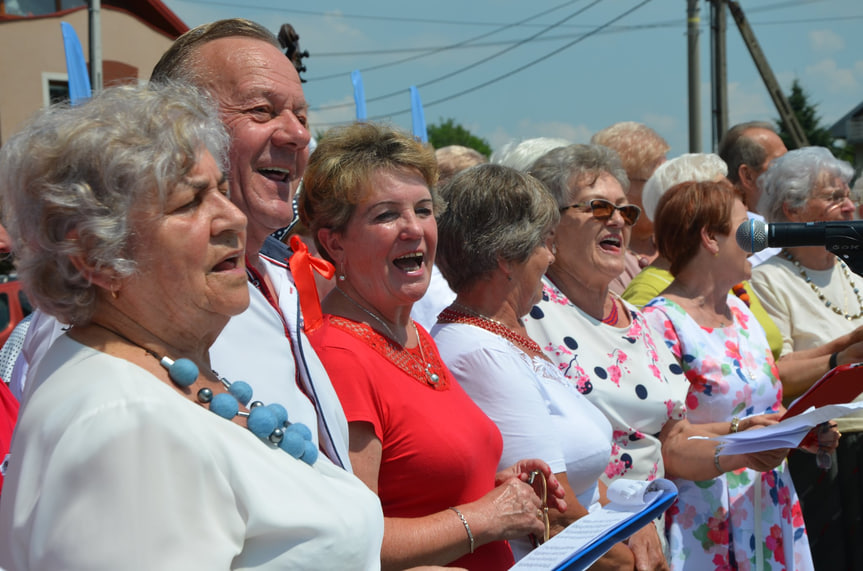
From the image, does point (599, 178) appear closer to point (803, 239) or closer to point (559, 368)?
point (559, 368)

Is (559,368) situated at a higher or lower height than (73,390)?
lower

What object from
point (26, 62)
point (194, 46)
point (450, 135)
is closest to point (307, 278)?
point (194, 46)

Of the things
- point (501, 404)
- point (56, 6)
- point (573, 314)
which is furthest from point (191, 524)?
point (56, 6)

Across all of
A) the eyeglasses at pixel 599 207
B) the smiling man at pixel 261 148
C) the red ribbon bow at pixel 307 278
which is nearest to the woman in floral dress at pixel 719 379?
the eyeglasses at pixel 599 207

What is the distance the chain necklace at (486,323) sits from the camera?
120 inches

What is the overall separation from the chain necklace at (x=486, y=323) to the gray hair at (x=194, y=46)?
1104 mm

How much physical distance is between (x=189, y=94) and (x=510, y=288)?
1504mm

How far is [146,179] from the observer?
164 centimetres

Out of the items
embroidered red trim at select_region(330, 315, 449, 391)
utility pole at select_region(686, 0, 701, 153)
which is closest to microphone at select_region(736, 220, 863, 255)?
embroidered red trim at select_region(330, 315, 449, 391)

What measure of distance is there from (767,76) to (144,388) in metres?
16.5

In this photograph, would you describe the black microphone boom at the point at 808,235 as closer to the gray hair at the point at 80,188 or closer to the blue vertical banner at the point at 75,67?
the gray hair at the point at 80,188

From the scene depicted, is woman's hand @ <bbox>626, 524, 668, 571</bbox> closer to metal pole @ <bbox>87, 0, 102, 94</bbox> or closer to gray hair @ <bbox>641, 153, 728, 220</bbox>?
gray hair @ <bbox>641, 153, 728, 220</bbox>

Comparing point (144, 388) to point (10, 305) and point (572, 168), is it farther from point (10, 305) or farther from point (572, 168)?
point (10, 305)

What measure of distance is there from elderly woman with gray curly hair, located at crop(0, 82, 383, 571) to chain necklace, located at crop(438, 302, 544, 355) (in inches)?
49.2
